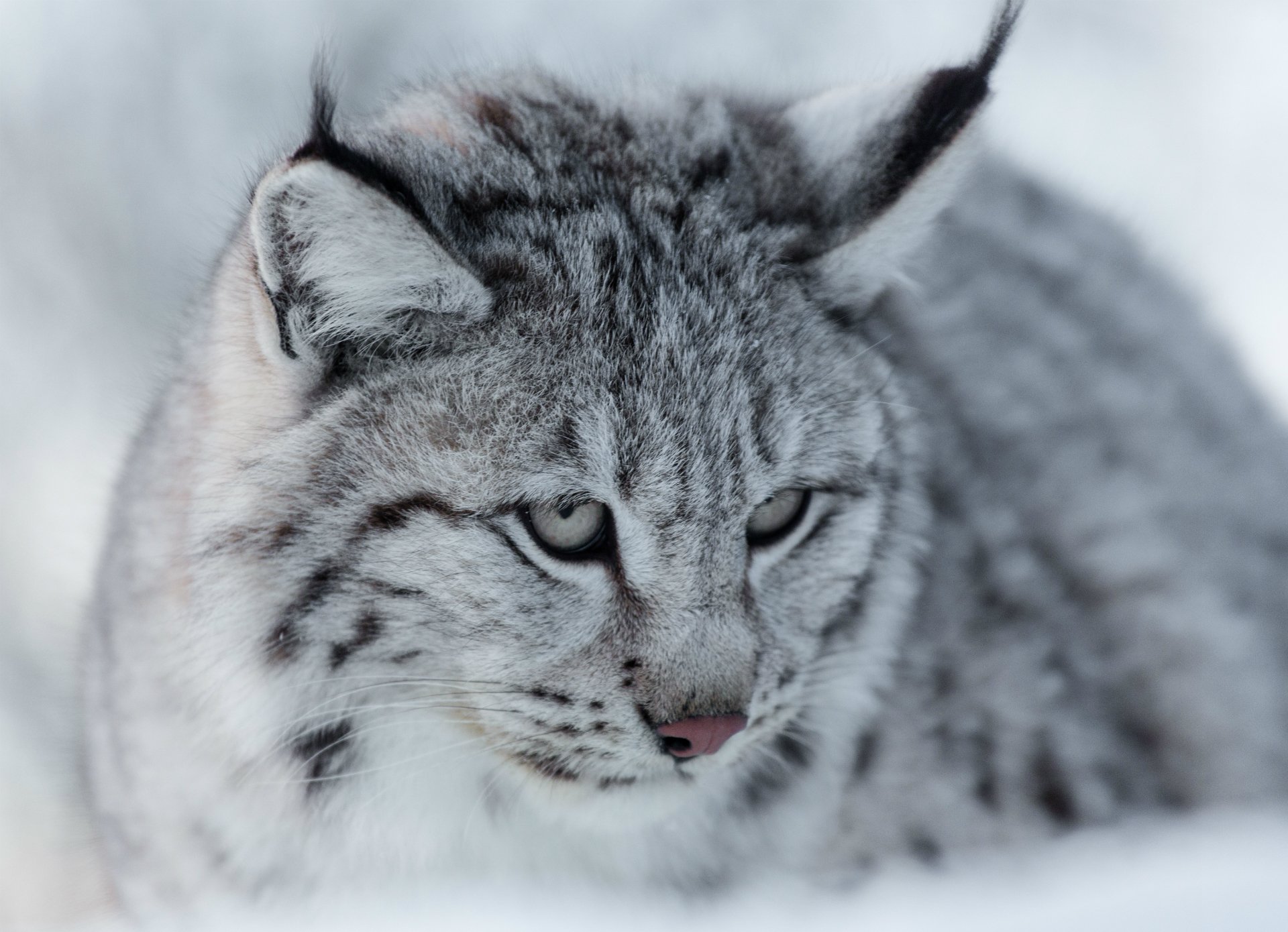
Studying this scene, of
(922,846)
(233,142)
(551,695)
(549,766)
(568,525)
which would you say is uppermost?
(233,142)

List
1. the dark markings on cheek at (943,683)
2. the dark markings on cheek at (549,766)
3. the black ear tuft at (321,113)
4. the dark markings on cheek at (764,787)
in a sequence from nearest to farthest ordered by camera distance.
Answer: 1. the black ear tuft at (321,113)
2. the dark markings on cheek at (549,766)
3. the dark markings on cheek at (764,787)
4. the dark markings on cheek at (943,683)

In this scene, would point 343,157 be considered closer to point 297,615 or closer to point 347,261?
point 347,261

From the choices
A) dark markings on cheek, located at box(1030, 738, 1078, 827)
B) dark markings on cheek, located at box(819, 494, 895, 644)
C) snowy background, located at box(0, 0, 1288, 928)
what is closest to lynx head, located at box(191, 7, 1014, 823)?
dark markings on cheek, located at box(819, 494, 895, 644)

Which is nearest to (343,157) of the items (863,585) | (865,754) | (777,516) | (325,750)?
(777,516)

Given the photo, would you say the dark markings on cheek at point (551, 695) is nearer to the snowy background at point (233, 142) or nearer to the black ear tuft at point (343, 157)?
the black ear tuft at point (343, 157)

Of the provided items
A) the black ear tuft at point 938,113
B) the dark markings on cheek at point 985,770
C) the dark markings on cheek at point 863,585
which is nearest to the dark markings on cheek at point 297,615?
the dark markings on cheek at point 863,585

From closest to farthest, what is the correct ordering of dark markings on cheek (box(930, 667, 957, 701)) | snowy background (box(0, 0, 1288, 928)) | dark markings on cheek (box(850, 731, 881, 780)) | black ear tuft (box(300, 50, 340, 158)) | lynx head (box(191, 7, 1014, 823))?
black ear tuft (box(300, 50, 340, 158)) < lynx head (box(191, 7, 1014, 823)) < dark markings on cheek (box(850, 731, 881, 780)) < dark markings on cheek (box(930, 667, 957, 701)) < snowy background (box(0, 0, 1288, 928))

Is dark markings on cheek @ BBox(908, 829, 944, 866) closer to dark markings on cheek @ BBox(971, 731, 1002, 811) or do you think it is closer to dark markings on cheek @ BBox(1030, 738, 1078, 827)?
dark markings on cheek @ BBox(971, 731, 1002, 811)
